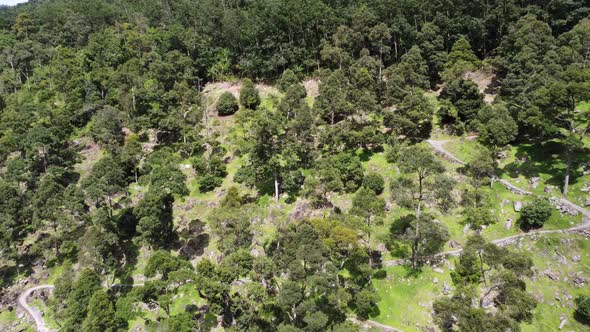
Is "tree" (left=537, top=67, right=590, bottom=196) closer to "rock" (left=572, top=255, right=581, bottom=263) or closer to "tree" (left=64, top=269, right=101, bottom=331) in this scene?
"rock" (left=572, top=255, right=581, bottom=263)

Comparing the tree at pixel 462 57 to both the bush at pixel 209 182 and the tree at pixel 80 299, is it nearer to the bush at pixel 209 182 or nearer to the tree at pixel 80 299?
the bush at pixel 209 182

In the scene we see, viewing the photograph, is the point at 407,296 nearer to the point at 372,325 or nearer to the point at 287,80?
the point at 372,325

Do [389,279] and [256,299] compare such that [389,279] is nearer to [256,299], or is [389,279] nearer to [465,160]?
Answer: [256,299]

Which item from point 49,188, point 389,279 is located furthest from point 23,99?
point 389,279

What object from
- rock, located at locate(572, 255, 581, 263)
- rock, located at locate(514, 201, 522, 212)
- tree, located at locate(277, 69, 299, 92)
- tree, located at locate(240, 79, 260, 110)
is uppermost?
tree, located at locate(277, 69, 299, 92)

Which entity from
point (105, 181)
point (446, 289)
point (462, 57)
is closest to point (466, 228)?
point (446, 289)

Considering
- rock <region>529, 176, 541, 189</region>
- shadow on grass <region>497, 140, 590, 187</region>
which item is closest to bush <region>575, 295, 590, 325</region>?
rock <region>529, 176, 541, 189</region>

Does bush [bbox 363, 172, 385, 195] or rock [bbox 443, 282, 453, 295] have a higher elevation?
bush [bbox 363, 172, 385, 195]
